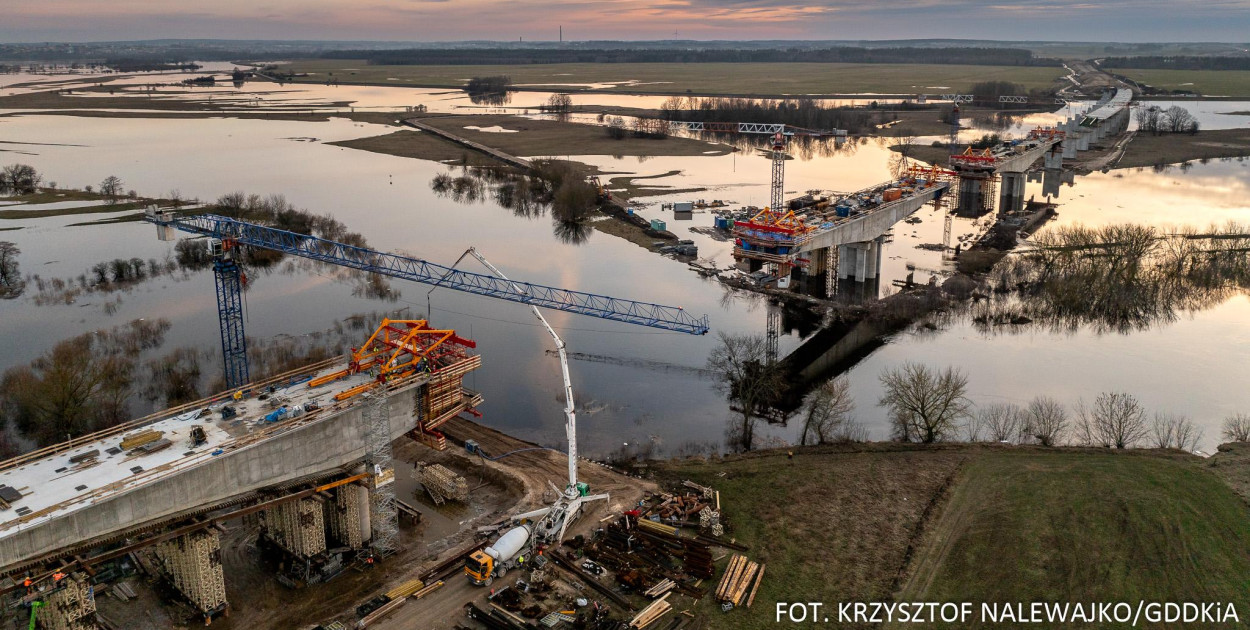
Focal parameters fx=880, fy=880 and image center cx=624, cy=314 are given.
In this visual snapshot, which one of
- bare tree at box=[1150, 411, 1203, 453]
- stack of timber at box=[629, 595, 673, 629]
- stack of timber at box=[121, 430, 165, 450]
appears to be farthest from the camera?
bare tree at box=[1150, 411, 1203, 453]

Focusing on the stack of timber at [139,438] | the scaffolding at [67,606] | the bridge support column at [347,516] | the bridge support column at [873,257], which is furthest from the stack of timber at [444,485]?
the bridge support column at [873,257]

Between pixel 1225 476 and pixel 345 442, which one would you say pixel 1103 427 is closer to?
pixel 1225 476

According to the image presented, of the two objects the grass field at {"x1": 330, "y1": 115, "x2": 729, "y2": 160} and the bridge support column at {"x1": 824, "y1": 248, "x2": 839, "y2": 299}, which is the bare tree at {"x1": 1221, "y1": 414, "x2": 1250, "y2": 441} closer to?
the bridge support column at {"x1": 824, "y1": 248, "x2": 839, "y2": 299}

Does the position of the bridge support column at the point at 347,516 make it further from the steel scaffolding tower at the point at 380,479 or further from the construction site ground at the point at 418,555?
the construction site ground at the point at 418,555

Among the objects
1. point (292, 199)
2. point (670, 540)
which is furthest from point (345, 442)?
point (292, 199)

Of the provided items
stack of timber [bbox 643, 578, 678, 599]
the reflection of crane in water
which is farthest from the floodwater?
stack of timber [bbox 643, 578, 678, 599]
